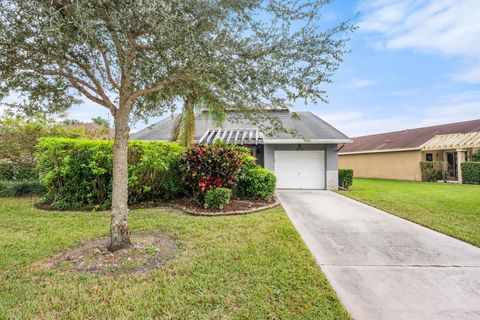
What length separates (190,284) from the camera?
3.29 m

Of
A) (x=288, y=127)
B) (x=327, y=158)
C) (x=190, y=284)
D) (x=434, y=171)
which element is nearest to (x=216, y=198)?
(x=190, y=284)

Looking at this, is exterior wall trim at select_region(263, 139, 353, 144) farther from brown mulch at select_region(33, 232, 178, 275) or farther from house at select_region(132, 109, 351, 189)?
brown mulch at select_region(33, 232, 178, 275)

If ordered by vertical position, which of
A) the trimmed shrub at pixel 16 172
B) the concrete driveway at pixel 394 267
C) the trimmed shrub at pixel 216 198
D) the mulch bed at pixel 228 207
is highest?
the trimmed shrub at pixel 16 172

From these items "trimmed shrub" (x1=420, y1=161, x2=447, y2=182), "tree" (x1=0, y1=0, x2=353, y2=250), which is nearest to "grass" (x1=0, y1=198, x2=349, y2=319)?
"tree" (x1=0, y1=0, x2=353, y2=250)

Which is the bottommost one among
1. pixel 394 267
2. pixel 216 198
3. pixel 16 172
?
pixel 394 267

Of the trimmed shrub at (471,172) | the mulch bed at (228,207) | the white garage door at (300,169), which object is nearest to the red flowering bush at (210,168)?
the mulch bed at (228,207)

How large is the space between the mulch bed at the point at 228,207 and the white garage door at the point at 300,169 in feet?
15.6

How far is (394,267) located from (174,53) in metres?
4.85

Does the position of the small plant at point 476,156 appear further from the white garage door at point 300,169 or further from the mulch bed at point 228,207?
the mulch bed at point 228,207

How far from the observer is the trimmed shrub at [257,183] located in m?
9.20

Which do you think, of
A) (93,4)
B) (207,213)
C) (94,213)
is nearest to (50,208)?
(94,213)

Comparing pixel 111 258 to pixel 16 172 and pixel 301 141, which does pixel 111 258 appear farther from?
pixel 16 172

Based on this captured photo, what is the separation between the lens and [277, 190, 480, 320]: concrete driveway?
2.87 metres

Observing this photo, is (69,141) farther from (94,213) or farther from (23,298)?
(23,298)
